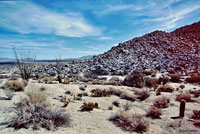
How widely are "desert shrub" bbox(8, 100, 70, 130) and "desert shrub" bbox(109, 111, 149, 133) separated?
6.51 feet

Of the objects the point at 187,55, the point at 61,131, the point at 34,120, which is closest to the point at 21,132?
the point at 34,120

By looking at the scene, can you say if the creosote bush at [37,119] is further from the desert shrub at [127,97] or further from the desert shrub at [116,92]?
the desert shrub at [116,92]

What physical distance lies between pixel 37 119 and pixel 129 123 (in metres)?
3.33

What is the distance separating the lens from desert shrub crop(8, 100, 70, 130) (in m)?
4.17

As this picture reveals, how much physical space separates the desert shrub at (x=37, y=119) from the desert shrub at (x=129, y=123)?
1.98 m

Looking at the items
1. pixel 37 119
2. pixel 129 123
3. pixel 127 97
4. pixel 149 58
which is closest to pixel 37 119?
pixel 37 119

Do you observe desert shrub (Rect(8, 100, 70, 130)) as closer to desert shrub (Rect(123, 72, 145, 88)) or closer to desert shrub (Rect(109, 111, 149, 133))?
desert shrub (Rect(109, 111, 149, 133))

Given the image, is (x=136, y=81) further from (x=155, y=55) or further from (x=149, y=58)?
(x=155, y=55)

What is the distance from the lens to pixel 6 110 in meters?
5.50

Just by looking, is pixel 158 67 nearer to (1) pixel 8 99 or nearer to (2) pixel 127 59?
(2) pixel 127 59

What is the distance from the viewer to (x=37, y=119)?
441cm

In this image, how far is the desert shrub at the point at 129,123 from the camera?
15.5ft

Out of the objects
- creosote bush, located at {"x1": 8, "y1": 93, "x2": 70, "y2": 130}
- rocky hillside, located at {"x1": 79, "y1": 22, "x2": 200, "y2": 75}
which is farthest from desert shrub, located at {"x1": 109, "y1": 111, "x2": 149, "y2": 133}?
rocky hillside, located at {"x1": 79, "y1": 22, "x2": 200, "y2": 75}

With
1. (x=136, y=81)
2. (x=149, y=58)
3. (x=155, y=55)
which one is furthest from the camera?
(x=155, y=55)
